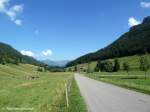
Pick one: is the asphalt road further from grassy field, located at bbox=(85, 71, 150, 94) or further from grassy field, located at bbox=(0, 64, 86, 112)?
grassy field, located at bbox=(85, 71, 150, 94)

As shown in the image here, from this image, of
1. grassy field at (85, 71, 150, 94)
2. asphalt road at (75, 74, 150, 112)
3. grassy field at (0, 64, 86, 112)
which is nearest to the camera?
asphalt road at (75, 74, 150, 112)

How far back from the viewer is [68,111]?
17031 mm

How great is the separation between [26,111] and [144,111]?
658cm

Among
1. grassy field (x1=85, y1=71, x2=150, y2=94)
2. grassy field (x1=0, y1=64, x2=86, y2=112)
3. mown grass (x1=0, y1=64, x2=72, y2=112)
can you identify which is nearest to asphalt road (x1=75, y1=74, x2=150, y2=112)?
grassy field (x1=0, y1=64, x2=86, y2=112)

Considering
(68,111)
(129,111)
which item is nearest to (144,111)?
(129,111)

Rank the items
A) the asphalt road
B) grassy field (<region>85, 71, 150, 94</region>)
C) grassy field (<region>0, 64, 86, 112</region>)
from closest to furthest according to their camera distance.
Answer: the asphalt road → grassy field (<region>0, 64, 86, 112</region>) → grassy field (<region>85, 71, 150, 94</region>)

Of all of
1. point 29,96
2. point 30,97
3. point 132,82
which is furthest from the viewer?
point 132,82

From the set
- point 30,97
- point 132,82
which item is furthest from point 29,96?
point 132,82

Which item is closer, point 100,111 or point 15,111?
point 100,111

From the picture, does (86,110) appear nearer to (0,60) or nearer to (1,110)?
(1,110)

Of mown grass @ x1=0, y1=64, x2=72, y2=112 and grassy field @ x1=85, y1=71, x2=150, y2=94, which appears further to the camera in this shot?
grassy field @ x1=85, y1=71, x2=150, y2=94

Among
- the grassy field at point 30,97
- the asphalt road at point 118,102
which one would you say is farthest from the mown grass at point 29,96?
the asphalt road at point 118,102

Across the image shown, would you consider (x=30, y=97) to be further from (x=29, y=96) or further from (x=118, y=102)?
(x=118, y=102)

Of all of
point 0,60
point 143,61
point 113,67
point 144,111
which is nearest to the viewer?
point 144,111
